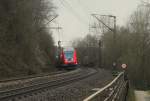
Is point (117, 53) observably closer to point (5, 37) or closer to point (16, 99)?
point (5, 37)

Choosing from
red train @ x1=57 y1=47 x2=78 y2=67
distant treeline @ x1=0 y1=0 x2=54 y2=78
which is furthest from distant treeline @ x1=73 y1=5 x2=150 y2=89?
distant treeline @ x1=0 y1=0 x2=54 y2=78

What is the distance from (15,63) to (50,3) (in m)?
21.5

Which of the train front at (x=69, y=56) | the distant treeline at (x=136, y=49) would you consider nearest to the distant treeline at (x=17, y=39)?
the train front at (x=69, y=56)

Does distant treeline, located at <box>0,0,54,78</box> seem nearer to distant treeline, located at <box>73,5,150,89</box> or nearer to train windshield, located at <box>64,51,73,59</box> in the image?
train windshield, located at <box>64,51,73,59</box>

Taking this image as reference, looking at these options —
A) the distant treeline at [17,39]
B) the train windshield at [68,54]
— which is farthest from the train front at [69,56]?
the distant treeline at [17,39]

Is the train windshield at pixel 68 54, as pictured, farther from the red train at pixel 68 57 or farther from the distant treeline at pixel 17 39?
the distant treeline at pixel 17 39

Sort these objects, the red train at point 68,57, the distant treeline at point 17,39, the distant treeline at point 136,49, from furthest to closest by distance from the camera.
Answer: the distant treeline at point 136,49 → the red train at point 68,57 → the distant treeline at point 17,39

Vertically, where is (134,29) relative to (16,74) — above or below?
above

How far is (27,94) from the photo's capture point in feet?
59.0

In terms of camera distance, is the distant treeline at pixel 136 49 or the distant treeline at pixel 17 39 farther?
the distant treeline at pixel 136 49

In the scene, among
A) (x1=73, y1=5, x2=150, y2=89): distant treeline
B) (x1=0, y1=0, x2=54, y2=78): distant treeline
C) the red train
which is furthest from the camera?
(x1=73, y1=5, x2=150, y2=89): distant treeline

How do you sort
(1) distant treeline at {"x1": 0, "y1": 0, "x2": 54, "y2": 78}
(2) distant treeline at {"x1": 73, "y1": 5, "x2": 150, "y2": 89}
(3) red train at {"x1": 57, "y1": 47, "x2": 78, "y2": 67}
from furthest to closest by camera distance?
(2) distant treeline at {"x1": 73, "y1": 5, "x2": 150, "y2": 89}, (3) red train at {"x1": 57, "y1": 47, "x2": 78, "y2": 67}, (1) distant treeline at {"x1": 0, "y1": 0, "x2": 54, "y2": 78}

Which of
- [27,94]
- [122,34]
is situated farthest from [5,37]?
[122,34]

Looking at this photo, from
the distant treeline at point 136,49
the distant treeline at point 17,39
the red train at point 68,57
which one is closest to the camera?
the distant treeline at point 17,39
